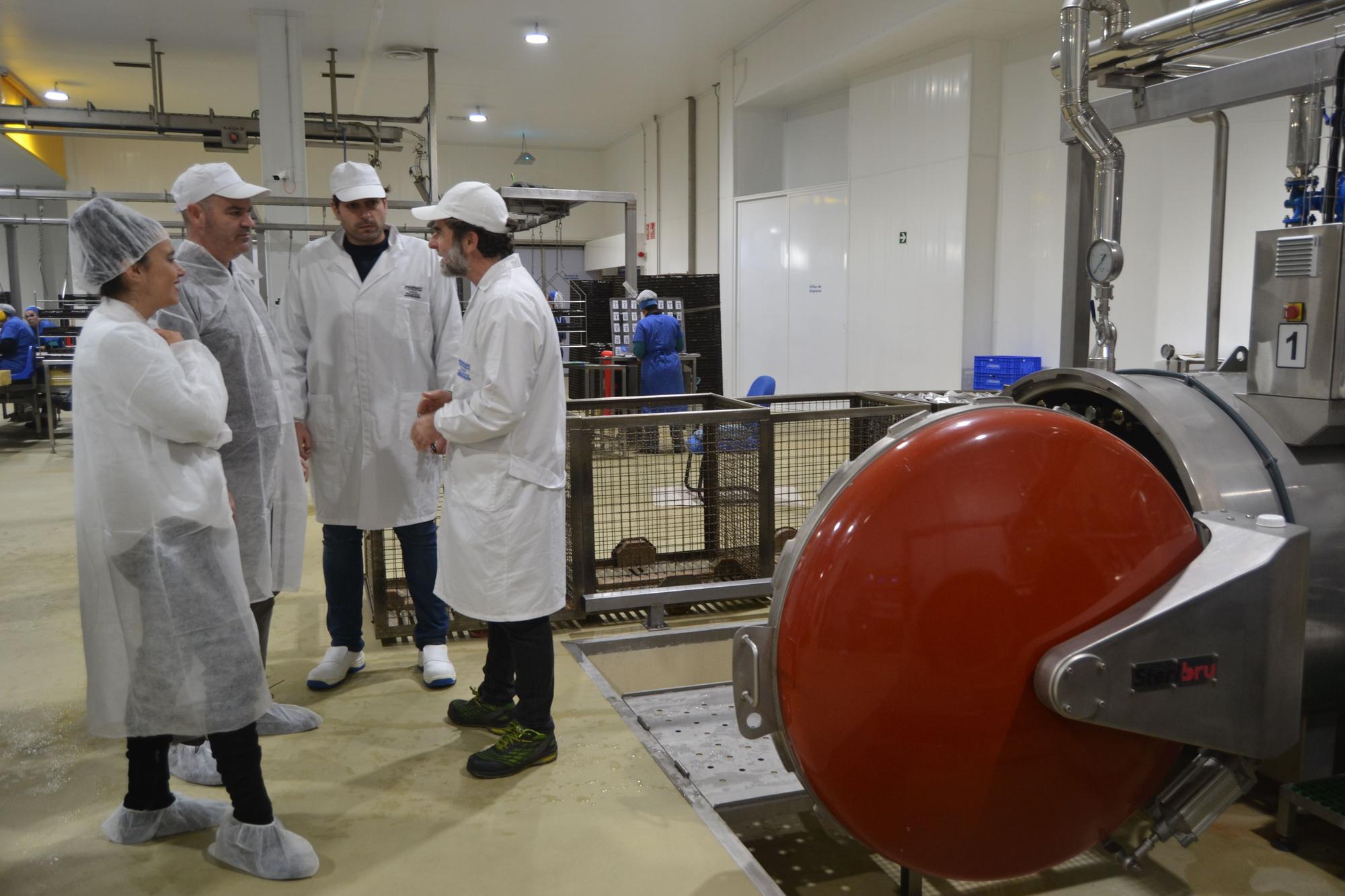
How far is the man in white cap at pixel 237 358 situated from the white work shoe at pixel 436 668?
26.9 inches

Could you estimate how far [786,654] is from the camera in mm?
1583

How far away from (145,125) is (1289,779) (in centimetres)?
1114

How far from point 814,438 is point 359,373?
197cm

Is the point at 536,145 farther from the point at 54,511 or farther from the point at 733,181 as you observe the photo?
the point at 54,511

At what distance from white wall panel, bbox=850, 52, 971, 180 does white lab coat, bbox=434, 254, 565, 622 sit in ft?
20.6

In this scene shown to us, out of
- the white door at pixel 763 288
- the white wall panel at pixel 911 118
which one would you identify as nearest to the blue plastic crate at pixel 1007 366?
the white wall panel at pixel 911 118

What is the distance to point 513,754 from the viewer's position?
2637 mm

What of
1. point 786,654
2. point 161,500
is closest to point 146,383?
point 161,500

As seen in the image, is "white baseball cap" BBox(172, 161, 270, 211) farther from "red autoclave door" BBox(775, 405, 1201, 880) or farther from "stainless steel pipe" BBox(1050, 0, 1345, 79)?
"stainless steel pipe" BBox(1050, 0, 1345, 79)

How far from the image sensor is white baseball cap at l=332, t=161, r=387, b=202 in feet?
10.1

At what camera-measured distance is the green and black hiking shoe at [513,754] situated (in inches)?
103

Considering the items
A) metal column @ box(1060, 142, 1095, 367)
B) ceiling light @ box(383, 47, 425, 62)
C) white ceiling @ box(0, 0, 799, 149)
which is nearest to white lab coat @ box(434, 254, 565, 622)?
metal column @ box(1060, 142, 1095, 367)

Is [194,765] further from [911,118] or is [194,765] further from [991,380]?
[911,118]

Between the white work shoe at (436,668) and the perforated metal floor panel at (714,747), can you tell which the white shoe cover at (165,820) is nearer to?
the white work shoe at (436,668)
